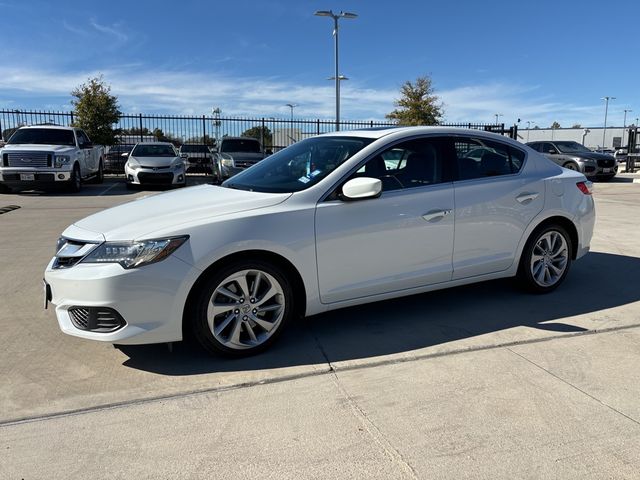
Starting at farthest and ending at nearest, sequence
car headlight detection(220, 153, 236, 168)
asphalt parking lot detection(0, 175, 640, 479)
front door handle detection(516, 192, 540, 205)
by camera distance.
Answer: car headlight detection(220, 153, 236, 168)
front door handle detection(516, 192, 540, 205)
asphalt parking lot detection(0, 175, 640, 479)

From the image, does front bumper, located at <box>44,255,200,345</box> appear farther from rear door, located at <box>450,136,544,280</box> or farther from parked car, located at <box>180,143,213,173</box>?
parked car, located at <box>180,143,213,173</box>

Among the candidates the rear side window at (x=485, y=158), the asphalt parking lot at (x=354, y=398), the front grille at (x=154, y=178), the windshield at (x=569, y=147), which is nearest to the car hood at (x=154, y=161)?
the front grille at (x=154, y=178)

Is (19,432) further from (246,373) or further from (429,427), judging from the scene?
(429,427)

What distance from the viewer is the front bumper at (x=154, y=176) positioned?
15.7 metres

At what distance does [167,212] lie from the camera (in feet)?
12.2

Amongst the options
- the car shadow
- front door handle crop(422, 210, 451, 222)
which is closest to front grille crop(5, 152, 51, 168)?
the car shadow

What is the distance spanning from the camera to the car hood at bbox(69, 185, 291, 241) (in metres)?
3.46

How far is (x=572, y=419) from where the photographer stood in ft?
9.62

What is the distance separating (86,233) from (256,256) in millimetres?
1160

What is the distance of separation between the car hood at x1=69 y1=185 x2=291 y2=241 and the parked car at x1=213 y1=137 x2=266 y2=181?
10954 millimetres

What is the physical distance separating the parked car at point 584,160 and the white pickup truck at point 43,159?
630 inches

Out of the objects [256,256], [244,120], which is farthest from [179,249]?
[244,120]

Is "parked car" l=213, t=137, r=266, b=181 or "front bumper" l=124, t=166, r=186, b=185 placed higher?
"parked car" l=213, t=137, r=266, b=181

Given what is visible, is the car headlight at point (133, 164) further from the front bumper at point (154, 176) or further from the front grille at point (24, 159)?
the front grille at point (24, 159)
